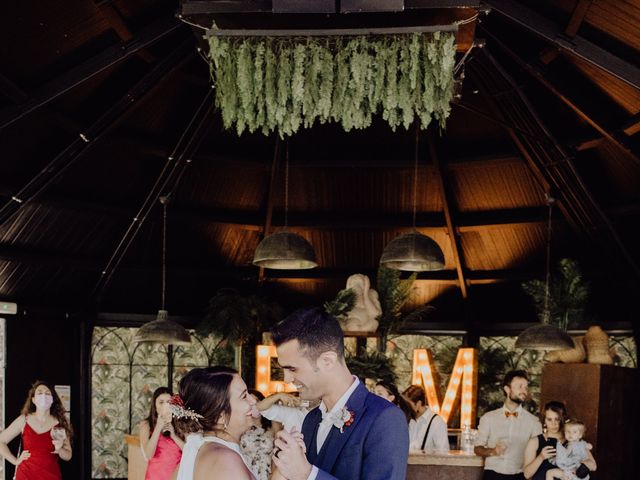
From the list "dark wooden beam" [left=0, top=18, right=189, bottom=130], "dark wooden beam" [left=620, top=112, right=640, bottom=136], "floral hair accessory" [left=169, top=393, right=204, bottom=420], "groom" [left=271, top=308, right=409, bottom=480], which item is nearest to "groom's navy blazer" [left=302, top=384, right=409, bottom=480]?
"groom" [left=271, top=308, right=409, bottom=480]

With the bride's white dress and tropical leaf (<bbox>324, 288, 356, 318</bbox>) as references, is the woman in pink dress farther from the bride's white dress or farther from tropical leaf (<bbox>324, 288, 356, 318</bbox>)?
tropical leaf (<bbox>324, 288, 356, 318</bbox>)

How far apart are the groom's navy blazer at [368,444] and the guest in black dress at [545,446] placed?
4.79 m

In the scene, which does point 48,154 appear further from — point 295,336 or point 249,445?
point 295,336

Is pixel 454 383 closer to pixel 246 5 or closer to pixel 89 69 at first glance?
pixel 89 69

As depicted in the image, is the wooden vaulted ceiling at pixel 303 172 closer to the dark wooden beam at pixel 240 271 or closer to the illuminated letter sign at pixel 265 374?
the dark wooden beam at pixel 240 271

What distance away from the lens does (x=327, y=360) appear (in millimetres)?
2730

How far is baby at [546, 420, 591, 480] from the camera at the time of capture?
7.04 m

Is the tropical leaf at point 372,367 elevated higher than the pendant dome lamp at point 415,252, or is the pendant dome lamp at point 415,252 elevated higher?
the pendant dome lamp at point 415,252

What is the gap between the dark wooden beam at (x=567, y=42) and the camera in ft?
22.5

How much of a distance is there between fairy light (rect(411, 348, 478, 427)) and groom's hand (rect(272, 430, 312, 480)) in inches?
369

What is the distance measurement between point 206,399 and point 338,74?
3.27m

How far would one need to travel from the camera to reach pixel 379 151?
11891mm

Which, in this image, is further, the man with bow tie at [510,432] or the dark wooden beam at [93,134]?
the dark wooden beam at [93,134]

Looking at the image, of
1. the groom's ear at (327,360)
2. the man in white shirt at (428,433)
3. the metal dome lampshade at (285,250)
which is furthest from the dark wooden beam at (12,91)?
the groom's ear at (327,360)
